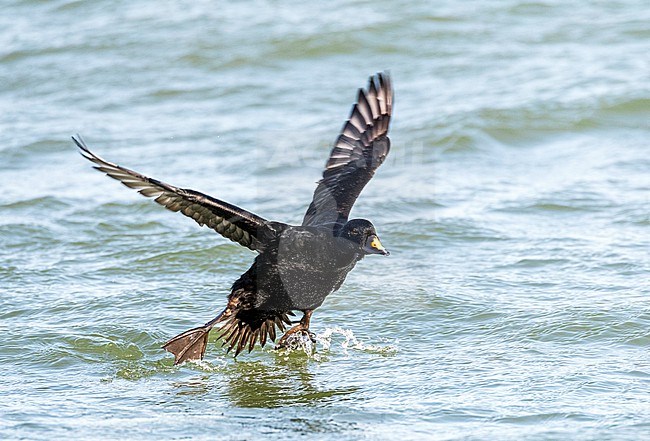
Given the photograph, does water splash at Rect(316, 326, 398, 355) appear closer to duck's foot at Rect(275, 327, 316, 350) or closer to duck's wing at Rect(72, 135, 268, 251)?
duck's foot at Rect(275, 327, 316, 350)

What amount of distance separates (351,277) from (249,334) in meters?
1.85

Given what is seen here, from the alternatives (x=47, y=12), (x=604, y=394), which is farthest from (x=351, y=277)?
(x=47, y=12)

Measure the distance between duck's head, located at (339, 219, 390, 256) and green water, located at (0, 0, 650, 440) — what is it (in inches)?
28.4

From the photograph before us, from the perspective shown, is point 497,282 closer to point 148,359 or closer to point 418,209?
point 418,209

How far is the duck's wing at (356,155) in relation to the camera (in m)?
7.26

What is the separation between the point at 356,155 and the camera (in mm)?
7699

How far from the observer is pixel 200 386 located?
6328 millimetres

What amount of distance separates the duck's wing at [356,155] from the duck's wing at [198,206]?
73 centimetres

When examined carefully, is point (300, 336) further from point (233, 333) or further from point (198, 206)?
point (198, 206)

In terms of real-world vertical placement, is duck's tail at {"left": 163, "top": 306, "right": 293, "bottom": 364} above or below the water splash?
above

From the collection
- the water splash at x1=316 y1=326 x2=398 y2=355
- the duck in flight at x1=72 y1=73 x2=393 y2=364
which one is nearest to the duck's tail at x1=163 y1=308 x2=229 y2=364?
the duck in flight at x1=72 y1=73 x2=393 y2=364

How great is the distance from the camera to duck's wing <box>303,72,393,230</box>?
7.26 m

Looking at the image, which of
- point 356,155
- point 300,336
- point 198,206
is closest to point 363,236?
point 300,336

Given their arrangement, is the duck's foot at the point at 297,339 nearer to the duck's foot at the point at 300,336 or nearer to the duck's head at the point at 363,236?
the duck's foot at the point at 300,336
